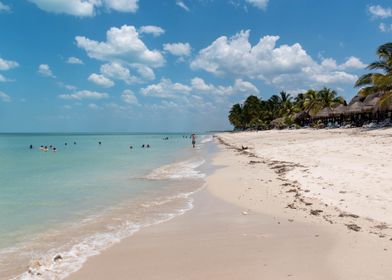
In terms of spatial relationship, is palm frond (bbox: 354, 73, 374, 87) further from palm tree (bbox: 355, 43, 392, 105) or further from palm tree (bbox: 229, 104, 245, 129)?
palm tree (bbox: 229, 104, 245, 129)

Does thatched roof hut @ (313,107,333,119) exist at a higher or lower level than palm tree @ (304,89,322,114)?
lower

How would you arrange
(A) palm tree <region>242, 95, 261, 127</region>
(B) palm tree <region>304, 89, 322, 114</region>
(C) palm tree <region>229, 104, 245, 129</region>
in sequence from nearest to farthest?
(B) palm tree <region>304, 89, 322, 114</region>, (A) palm tree <region>242, 95, 261, 127</region>, (C) palm tree <region>229, 104, 245, 129</region>

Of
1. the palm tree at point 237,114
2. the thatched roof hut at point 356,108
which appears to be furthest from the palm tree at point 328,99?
the palm tree at point 237,114

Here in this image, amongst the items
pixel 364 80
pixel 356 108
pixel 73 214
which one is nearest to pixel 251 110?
pixel 356 108

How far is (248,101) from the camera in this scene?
321ft

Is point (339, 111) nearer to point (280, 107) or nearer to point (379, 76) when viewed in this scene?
point (379, 76)

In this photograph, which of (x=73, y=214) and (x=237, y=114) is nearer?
(x=73, y=214)

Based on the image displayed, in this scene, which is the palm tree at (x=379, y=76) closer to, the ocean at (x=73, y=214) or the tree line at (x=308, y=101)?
the tree line at (x=308, y=101)

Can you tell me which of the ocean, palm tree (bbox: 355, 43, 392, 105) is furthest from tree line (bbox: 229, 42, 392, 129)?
the ocean

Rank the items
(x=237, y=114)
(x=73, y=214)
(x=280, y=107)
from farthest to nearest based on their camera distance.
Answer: (x=237, y=114), (x=280, y=107), (x=73, y=214)

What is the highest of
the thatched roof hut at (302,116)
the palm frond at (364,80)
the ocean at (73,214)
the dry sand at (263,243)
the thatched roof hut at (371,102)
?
the palm frond at (364,80)

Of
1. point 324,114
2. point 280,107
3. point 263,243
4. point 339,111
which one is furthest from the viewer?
point 280,107

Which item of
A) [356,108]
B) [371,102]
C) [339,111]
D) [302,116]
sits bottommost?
[302,116]

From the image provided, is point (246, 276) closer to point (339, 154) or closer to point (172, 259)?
point (172, 259)
